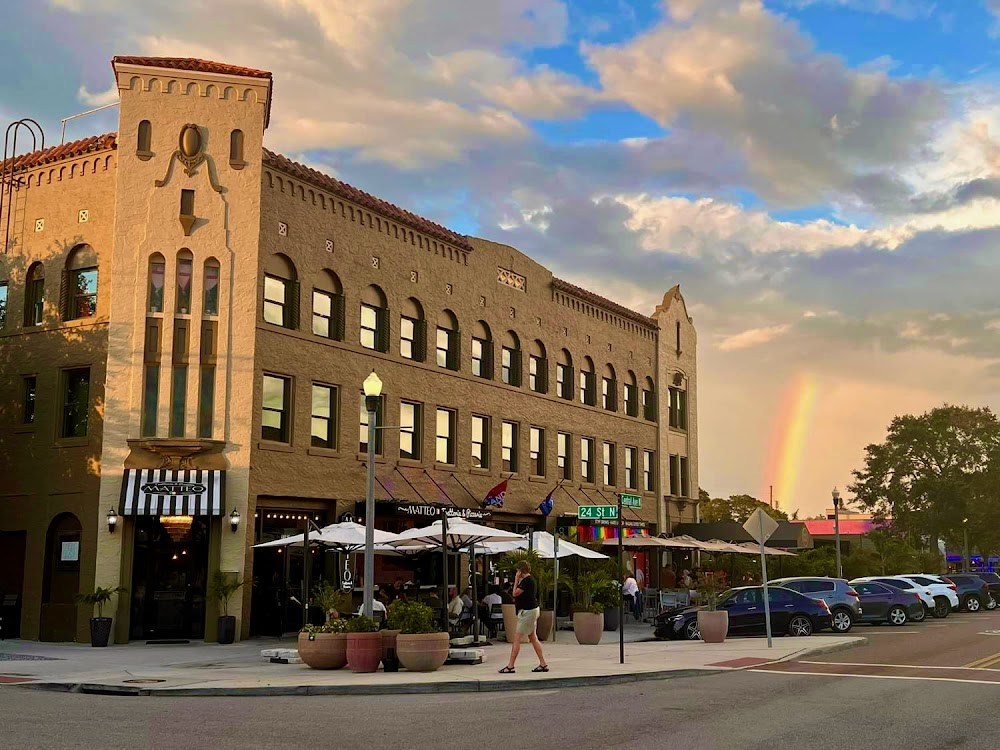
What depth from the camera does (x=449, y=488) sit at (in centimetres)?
3522

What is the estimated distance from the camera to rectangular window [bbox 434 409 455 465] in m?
35.4

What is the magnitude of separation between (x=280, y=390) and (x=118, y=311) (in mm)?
4640

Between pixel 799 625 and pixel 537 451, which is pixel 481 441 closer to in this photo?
pixel 537 451

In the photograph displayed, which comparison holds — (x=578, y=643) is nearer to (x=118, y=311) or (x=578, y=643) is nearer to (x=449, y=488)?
(x=449, y=488)

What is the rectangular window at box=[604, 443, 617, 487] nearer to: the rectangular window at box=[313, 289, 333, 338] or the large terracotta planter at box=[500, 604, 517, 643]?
the rectangular window at box=[313, 289, 333, 338]

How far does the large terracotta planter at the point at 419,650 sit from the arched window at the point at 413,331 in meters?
16.3

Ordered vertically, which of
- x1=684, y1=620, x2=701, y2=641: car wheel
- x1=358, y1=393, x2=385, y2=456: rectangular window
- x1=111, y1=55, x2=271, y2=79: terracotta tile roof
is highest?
x1=111, y1=55, x2=271, y2=79: terracotta tile roof

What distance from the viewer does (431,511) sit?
107ft

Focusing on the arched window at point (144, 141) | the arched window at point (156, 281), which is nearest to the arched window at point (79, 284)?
the arched window at point (156, 281)

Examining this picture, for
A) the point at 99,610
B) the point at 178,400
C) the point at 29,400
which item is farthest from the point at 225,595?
the point at 29,400

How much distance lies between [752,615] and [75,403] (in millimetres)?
18291

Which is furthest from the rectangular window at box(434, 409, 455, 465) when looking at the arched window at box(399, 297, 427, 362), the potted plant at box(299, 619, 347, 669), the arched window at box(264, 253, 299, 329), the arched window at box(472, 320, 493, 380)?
the potted plant at box(299, 619, 347, 669)

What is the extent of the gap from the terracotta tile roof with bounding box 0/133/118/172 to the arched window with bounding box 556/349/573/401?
64.3 ft

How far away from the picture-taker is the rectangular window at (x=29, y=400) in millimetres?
29297
